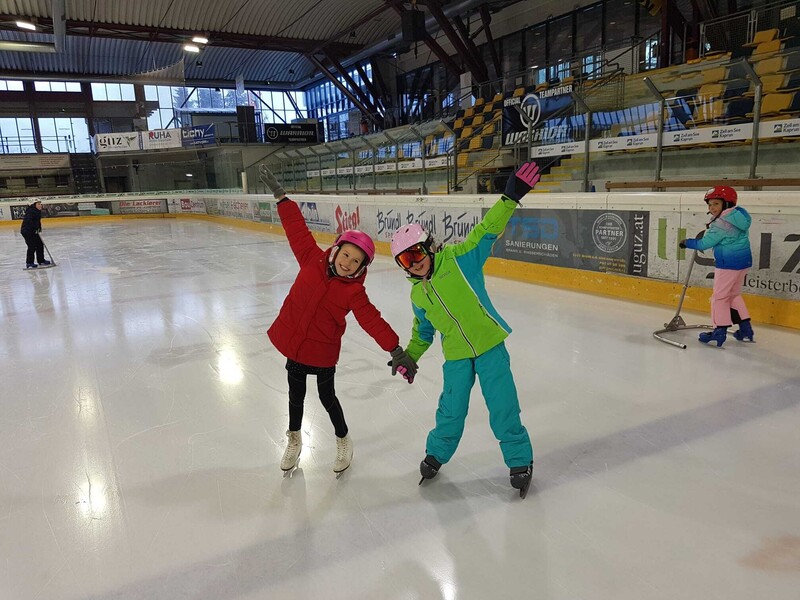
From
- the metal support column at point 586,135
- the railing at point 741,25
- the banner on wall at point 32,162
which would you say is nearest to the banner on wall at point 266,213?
the metal support column at point 586,135

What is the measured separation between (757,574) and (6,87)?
40.9 metres

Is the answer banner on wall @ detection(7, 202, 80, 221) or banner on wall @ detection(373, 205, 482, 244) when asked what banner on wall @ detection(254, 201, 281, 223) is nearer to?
banner on wall @ detection(373, 205, 482, 244)

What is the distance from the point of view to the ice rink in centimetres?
204

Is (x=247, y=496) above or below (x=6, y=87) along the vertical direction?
below

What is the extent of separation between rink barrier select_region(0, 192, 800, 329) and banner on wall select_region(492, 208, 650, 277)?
0.04 feet

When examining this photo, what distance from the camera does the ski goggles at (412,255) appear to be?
2291mm

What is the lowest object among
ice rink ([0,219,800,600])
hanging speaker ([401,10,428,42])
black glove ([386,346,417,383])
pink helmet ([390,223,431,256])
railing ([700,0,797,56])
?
ice rink ([0,219,800,600])

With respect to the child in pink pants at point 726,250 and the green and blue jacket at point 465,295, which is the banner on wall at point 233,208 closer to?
the child in pink pants at point 726,250

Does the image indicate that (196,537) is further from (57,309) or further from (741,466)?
(57,309)

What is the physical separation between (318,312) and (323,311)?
0.02 metres

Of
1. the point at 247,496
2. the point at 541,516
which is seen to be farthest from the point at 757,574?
the point at 247,496

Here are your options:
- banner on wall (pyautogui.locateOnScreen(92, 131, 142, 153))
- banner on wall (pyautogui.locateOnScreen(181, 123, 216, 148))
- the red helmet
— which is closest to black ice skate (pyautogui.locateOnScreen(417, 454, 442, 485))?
the red helmet

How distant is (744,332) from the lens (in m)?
4.59

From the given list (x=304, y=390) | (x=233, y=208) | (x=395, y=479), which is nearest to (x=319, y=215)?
(x=233, y=208)
